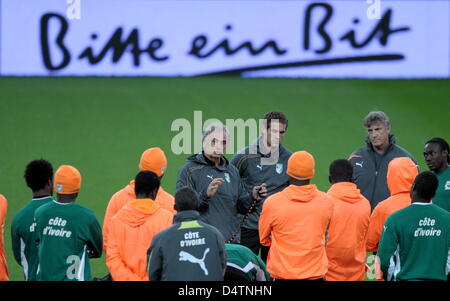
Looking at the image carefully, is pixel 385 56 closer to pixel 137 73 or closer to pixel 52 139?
pixel 137 73

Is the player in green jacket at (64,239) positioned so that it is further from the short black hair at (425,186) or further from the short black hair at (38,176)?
the short black hair at (425,186)

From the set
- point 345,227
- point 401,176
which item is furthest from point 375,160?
point 345,227

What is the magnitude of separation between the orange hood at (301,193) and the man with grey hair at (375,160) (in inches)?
81.0

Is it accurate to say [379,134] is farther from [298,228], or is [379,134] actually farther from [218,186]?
[298,228]

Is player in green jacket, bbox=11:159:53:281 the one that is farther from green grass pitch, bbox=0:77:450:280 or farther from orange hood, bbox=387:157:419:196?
green grass pitch, bbox=0:77:450:280

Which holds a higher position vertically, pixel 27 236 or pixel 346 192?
pixel 346 192

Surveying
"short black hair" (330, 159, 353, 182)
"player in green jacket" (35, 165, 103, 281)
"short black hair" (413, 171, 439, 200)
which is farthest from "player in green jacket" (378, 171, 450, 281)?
"player in green jacket" (35, 165, 103, 281)

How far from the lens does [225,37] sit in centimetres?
1778

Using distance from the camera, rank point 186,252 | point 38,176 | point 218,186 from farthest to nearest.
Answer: point 218,186, point 38,176, point 186,252

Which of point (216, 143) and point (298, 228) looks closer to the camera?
point (298, 228)

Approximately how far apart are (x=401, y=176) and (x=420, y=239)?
1.02 meters

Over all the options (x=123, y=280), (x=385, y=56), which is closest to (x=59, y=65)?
(x=385, y=56)

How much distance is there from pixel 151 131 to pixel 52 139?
197cm

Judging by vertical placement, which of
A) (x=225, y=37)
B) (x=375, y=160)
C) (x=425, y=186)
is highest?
(x=225, y=37)
